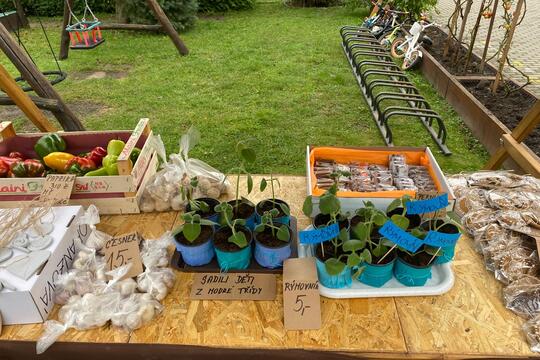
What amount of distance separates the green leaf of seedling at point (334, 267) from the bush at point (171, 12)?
24.0 ft

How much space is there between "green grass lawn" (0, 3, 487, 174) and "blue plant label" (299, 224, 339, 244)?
127 cm

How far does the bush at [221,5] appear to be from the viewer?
9459 mm

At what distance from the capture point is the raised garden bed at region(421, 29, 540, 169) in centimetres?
363

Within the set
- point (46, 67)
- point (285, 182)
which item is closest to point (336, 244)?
point (285, 182)

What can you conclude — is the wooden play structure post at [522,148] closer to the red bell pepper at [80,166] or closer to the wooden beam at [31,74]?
the red bell pepper at [80,166]

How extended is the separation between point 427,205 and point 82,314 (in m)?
1.23

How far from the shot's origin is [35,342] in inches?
47.9

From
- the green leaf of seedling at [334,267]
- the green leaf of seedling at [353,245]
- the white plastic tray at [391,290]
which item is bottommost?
the white plastic tray at [391,290]

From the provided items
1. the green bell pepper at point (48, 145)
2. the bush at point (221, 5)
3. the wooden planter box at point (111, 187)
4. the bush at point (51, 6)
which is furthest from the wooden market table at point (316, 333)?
the bush at point (51, 6)

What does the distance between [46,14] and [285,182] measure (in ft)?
33.7

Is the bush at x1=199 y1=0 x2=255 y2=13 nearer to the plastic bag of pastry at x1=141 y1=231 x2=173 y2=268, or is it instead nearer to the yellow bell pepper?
Result: the yellow bell pepper

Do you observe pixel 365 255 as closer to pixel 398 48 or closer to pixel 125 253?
pixel 125 253

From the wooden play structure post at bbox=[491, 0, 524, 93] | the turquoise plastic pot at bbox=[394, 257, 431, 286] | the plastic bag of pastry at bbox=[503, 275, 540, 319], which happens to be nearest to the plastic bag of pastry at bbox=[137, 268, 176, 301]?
the turquoise plastic pot at bbox=[394, 257, 431, 286]

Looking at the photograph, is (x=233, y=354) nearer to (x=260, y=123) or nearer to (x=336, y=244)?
(x=336, y=244)
